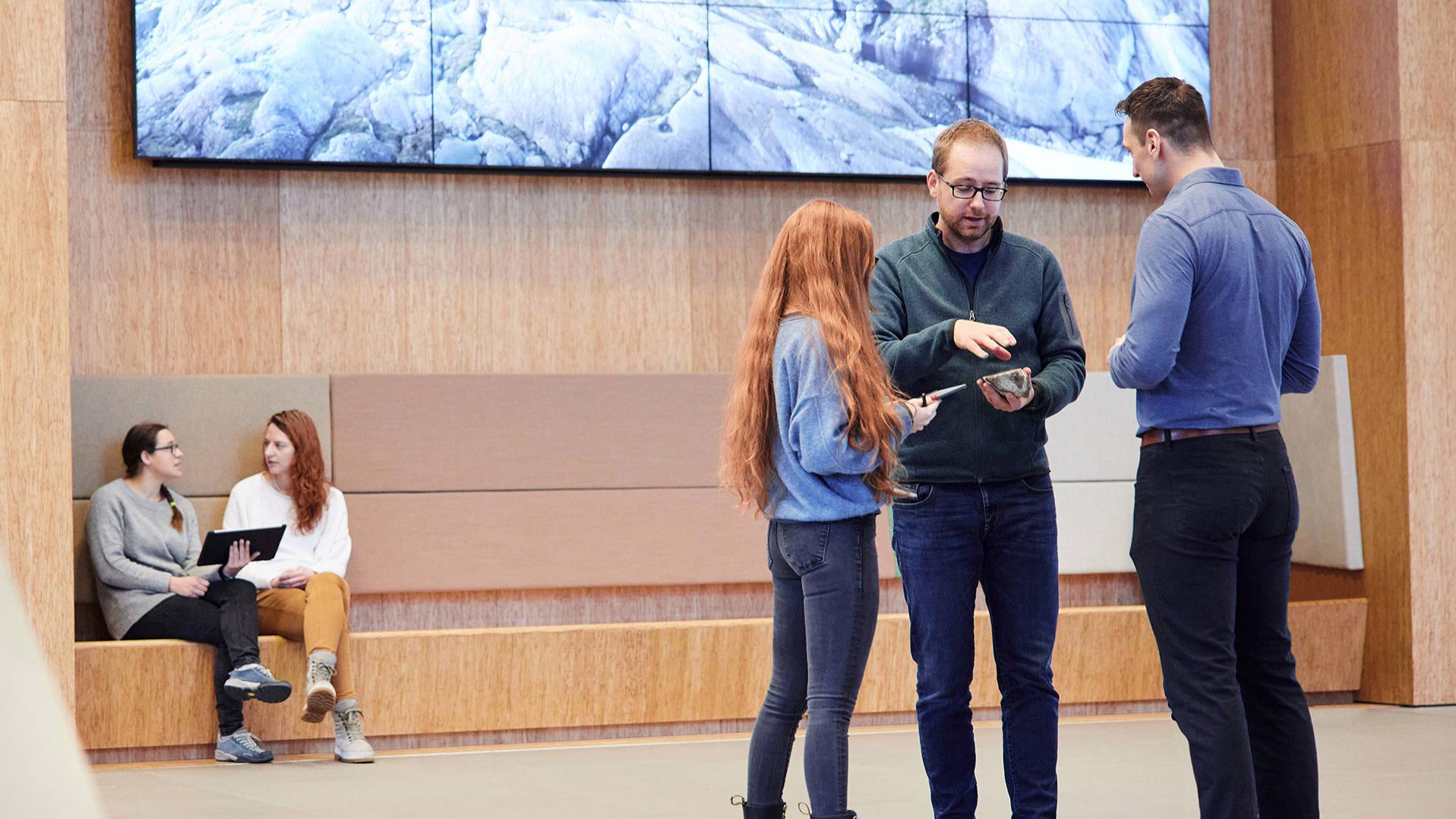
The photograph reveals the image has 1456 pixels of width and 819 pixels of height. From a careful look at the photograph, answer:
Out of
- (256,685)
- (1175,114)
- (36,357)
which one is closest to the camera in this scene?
(1175,114)

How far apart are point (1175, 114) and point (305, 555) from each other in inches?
135

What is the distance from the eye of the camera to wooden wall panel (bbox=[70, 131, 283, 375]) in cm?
508

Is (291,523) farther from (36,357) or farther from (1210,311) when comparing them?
(1210,311)

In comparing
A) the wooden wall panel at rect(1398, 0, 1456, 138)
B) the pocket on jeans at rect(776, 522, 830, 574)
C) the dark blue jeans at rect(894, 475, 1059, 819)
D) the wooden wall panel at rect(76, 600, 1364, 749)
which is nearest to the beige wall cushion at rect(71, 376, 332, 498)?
the wooden wall panel at rect(76, 600, 1364, 749)

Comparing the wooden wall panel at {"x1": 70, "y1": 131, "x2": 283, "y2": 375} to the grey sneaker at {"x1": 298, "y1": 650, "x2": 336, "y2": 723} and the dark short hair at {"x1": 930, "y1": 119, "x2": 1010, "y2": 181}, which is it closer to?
the grey sneaker at {"x1": 298, "y1": 650, "x2": 336, "y2": 723}

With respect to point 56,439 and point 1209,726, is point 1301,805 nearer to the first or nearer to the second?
point 1209,726

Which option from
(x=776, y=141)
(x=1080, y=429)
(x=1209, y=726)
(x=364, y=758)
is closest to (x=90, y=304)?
(x=364, y=758)

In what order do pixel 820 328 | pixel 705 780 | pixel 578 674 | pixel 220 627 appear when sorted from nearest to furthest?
pixel 820 328, pixel 705 780, pixel 220 627, pixel 578 674

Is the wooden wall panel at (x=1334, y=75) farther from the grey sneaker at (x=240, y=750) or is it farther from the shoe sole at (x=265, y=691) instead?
the grey sneaker at (x=240, y=750)

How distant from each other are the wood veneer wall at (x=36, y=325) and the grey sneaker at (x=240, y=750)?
19.2 inches

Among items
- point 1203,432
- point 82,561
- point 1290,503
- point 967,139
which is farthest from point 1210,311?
point 82,561

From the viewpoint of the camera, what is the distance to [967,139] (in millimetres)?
2686

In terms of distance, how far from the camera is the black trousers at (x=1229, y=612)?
230 centimetres

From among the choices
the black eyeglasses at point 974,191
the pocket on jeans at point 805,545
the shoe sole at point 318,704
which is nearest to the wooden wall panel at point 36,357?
the shoe sole at point 318,704
